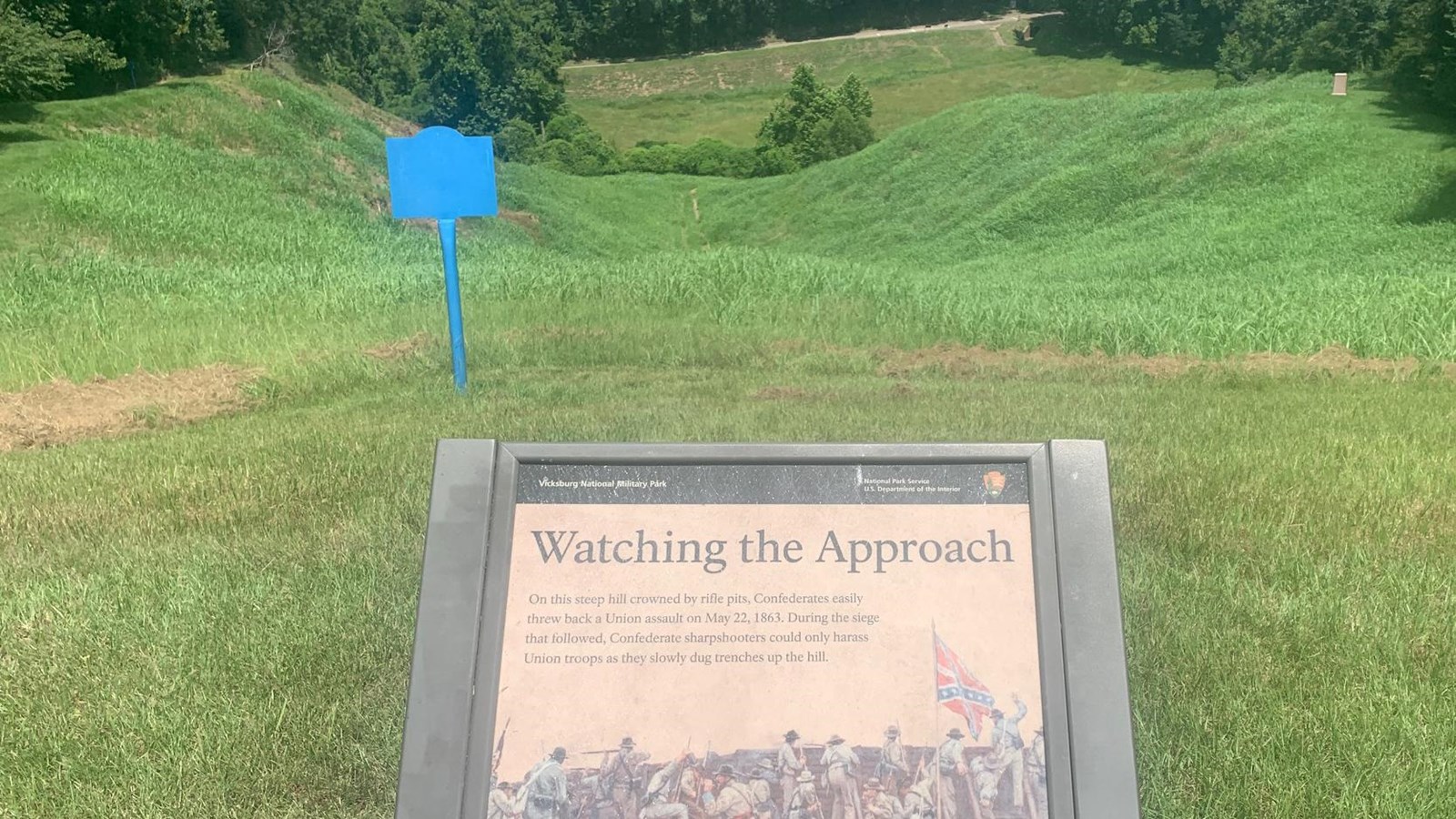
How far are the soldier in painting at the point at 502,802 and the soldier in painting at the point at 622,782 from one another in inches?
6.7

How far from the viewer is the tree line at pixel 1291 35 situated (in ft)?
84.5

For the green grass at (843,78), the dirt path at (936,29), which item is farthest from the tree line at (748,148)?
the dirt path at (936,29)

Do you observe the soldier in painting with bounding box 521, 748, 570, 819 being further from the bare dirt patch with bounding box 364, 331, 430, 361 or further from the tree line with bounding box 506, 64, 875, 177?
the tree line with bounding box 506, 64, 875, 177

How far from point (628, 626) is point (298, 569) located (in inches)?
92.1

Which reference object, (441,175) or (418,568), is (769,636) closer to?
(418,568)

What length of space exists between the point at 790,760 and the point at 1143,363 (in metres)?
7.07

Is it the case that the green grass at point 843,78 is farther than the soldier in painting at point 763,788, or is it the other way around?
the green grass at point 843,78

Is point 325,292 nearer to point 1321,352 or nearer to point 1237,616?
point 1321,352

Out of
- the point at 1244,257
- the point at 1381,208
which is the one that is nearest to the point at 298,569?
the point at 1244,257

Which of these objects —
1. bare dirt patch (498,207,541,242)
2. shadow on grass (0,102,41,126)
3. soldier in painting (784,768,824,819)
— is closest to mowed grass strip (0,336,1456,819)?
soldier in painting (784,768,824,819)

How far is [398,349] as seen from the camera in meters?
9.09

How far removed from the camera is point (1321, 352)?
9.02m

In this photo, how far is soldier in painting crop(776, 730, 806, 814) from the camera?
95.3 inches

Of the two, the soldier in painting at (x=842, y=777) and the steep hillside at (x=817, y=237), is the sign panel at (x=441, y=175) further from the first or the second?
the soldier in painting at (x=842, y=777)
